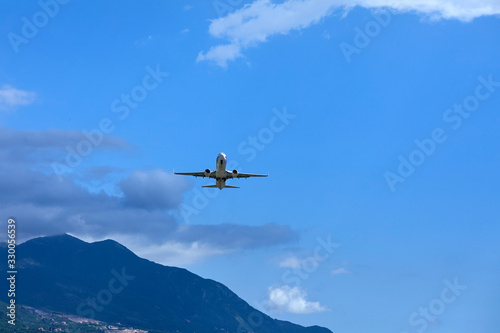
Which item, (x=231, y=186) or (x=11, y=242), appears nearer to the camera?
(x=231, y=186)

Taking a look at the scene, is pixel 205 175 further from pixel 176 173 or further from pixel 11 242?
pixel 11 242

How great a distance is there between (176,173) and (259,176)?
17004mm

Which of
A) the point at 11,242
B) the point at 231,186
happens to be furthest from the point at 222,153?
the point at 11,242

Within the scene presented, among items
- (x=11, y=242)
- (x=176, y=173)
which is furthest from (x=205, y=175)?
(x=11, y=242)

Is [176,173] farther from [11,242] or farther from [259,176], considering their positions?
[11,242]

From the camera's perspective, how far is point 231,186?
13525 cm

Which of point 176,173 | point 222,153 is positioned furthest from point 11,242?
point 222,153

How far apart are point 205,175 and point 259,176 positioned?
11.2 metres

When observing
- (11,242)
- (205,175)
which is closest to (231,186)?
(205,175)

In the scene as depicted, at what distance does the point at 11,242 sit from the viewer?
166125 millimetres

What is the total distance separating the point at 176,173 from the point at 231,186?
11339 millimetres

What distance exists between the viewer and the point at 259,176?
139625mm

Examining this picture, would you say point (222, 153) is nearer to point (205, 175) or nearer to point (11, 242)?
point (205, 175)

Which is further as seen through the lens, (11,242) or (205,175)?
(11,242)
